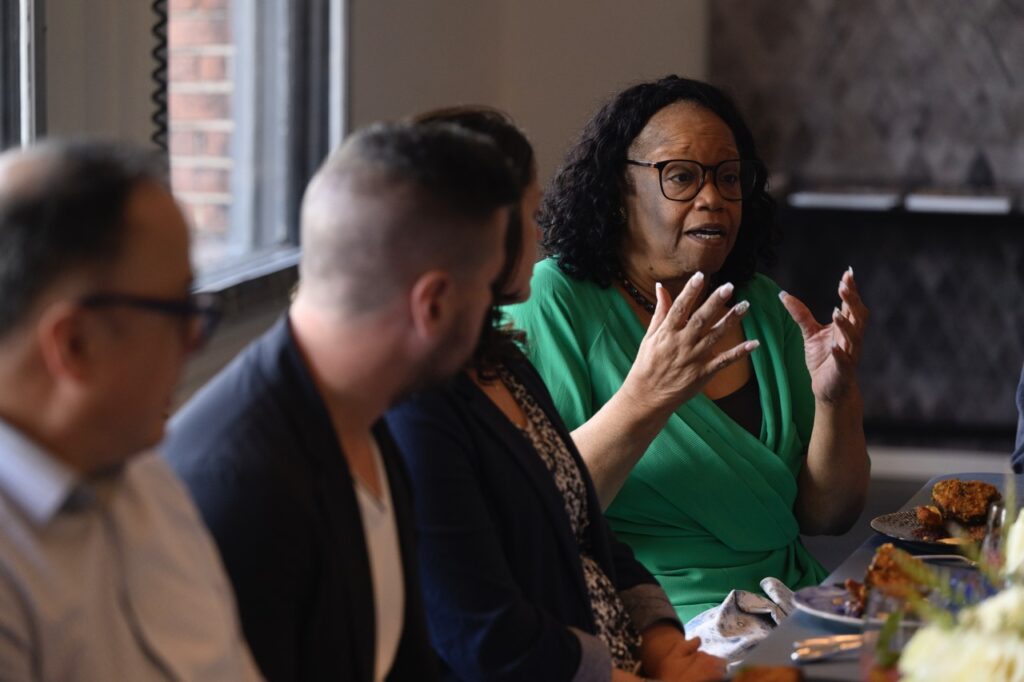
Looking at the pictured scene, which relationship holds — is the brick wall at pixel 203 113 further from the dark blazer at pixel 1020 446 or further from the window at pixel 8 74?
the dark blazer at pixel 1020 446

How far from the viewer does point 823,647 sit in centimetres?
157

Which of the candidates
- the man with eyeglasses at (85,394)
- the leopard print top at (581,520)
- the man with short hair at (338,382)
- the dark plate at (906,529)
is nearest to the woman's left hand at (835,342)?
the dark plate at (906,529)

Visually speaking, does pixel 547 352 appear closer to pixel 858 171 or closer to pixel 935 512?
pixel 935 512

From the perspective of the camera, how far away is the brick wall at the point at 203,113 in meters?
3.31

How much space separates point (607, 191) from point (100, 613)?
1644 mm

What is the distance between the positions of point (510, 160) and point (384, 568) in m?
0.56

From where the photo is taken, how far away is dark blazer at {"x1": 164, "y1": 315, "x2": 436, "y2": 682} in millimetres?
1253

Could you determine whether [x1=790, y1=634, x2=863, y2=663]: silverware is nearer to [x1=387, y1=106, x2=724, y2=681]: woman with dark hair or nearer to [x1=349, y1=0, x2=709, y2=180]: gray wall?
[x1=387, y1=106, x2=724, y2=681]: woman with dark hair

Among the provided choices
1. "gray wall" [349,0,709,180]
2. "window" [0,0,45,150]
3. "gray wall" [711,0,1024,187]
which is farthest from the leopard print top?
"gray wall" [711,0,1024,187]

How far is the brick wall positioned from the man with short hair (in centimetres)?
199

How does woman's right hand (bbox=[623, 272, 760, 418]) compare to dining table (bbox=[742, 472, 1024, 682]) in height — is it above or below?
above

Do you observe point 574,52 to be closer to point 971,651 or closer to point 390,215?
point 390,215

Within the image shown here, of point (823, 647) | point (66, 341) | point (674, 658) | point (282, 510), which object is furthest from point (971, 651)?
point (674, 658)

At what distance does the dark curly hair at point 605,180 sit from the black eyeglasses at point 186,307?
58.3 inches
